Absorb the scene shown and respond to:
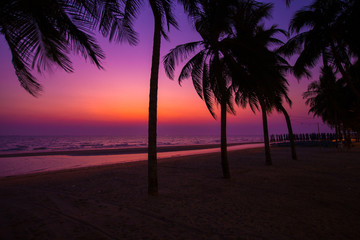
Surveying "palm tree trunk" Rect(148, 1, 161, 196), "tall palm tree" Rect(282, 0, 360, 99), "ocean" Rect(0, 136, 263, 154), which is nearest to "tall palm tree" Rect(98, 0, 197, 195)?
"palm tree trunk" Rect(148, 1, 161, 196)

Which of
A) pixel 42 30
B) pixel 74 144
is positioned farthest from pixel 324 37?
pixel 74 144

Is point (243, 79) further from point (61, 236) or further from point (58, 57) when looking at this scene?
point (61, 236)

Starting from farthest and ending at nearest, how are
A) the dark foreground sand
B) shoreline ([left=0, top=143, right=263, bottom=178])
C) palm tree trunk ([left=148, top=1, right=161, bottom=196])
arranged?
1. shoreline ([left=0, top=143, right=263, bottom=178])
2. palm tree trunk ([left=148, top=1, right=161, bottom=196])
3. the dark foreground sand

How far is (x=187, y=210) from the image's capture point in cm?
482

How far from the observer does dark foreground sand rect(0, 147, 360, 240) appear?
3.66 metres

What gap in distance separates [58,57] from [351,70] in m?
17.7

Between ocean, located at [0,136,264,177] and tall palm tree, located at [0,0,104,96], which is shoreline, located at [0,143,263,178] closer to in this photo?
ocean, located at [0,136,264,177]

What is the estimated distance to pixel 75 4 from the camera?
446cm

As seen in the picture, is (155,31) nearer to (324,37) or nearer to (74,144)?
(324,37)

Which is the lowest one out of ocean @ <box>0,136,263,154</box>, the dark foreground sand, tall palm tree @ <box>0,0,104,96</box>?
the dark foreground sand

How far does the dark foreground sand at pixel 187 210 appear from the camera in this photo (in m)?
3.66

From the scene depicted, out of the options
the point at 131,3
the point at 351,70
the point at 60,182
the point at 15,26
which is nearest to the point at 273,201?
the point at 131,3

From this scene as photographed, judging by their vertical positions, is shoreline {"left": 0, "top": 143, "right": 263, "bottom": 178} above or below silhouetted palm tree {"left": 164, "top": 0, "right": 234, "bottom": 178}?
below

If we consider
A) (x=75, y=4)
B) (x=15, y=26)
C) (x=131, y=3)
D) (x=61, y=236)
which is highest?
(x=131, y=3)
